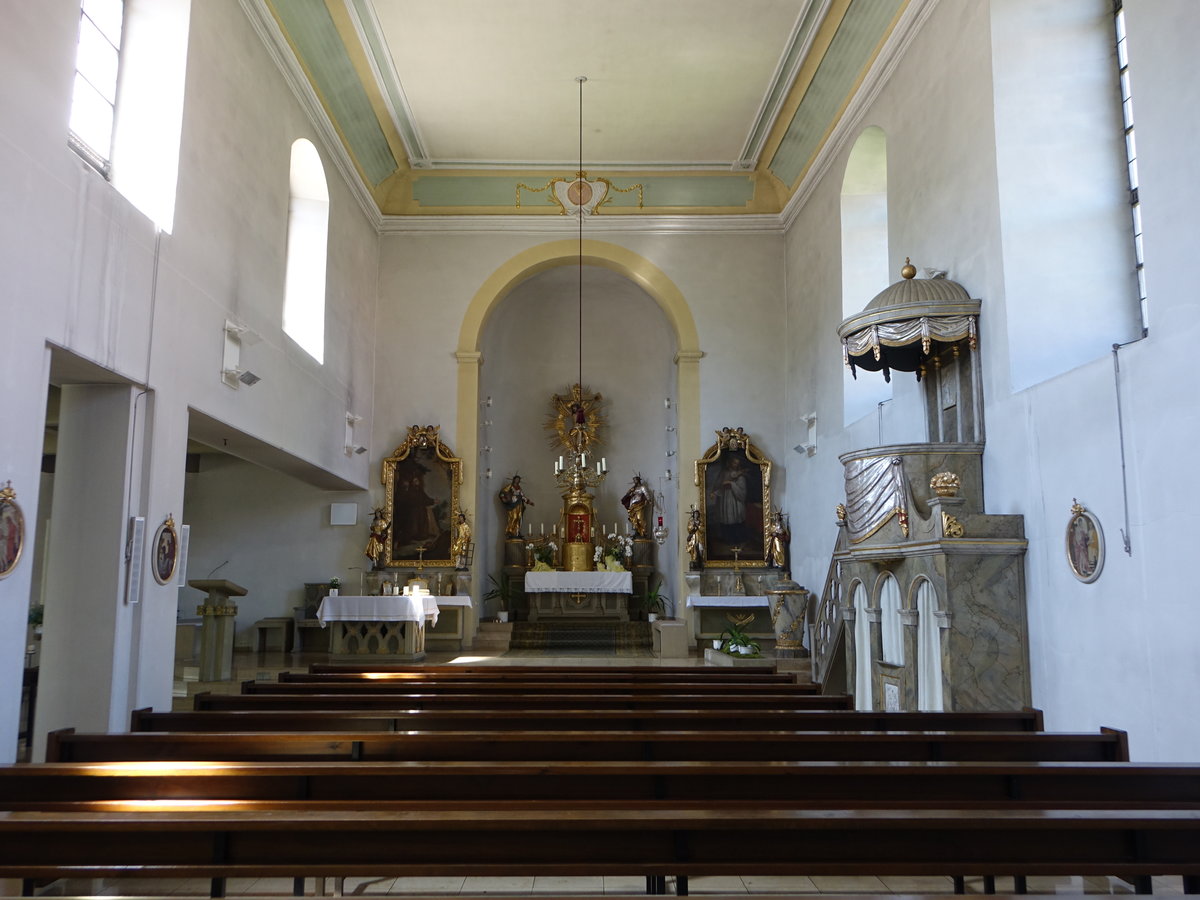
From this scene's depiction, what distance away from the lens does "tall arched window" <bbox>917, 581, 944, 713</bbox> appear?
7301 mm

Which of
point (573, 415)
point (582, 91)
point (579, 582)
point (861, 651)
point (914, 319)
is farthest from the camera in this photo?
point (573, 415)

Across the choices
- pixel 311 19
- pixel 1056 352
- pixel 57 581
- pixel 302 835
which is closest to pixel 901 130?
pixel 1056 352

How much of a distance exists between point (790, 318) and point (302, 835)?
1336cm

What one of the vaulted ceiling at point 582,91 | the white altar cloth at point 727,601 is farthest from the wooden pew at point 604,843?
the white altar cloth at point 727,601

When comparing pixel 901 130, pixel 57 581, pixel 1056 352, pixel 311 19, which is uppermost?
pixel 311 19

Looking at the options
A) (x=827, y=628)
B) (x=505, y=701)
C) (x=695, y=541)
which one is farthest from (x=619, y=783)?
(x=695, y=541)

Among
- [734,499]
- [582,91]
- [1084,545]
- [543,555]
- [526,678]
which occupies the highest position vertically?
[582,91]

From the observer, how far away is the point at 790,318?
50.1 ft

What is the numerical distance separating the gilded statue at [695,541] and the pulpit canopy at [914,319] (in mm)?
6135

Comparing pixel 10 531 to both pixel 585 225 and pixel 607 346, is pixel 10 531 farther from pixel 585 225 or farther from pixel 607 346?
pixel 607 346

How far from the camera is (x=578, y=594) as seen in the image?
1545 cm

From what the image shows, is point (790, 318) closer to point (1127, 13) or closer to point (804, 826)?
point (1127, 13)

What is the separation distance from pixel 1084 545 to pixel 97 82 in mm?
8068

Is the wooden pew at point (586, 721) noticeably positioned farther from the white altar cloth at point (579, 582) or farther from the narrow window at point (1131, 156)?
the white altar cloth at point (579, 582)
